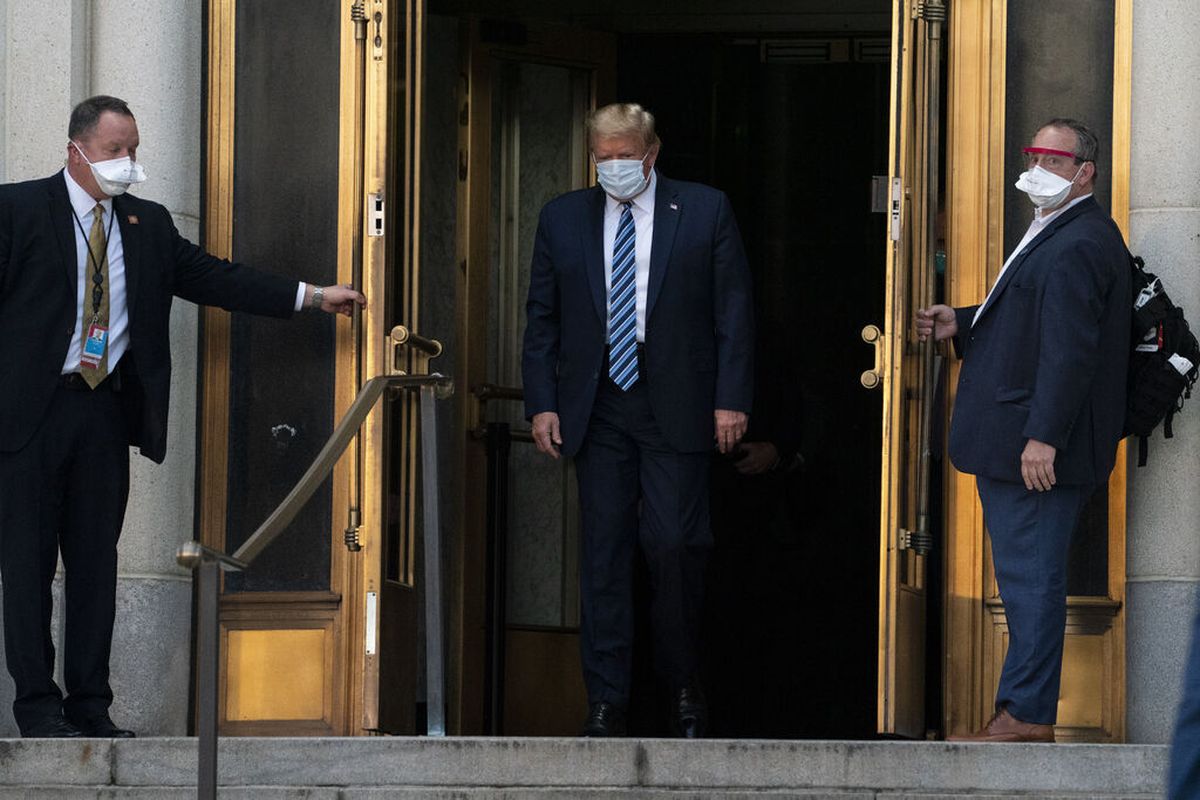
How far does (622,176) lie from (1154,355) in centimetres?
161

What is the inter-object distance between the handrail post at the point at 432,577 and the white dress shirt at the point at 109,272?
0.88 metres

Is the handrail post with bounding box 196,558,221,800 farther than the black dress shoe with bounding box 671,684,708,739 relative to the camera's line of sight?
No

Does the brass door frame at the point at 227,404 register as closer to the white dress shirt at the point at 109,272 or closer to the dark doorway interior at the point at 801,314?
the white dress shirt at the point at 109,272

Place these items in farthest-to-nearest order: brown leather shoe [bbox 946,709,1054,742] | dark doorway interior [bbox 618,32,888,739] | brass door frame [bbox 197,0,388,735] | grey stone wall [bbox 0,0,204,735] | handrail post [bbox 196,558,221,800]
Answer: dark doorway interior [bbox 618,32,888,739] < brass door frame [bbox 197,0,388,735] < grey stone wall [bbox 0,0,204,735] < brown leather shoe [bbox 946,709,1054,742] < handrail post [bbox 196,558,221,800]

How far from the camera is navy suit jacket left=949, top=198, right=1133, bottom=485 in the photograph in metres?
6.09

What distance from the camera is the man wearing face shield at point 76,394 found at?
6188mm

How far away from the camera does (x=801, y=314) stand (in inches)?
433

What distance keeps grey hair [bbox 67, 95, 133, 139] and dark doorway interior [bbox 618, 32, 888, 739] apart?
12.8 ft

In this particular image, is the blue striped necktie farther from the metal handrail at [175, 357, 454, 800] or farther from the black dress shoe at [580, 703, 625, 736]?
the black dress shoe at [580, 703, 625, 736]

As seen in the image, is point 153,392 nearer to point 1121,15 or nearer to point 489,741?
point 489,741

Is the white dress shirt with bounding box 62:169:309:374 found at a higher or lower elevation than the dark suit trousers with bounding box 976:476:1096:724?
higher

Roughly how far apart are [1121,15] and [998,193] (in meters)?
0.64

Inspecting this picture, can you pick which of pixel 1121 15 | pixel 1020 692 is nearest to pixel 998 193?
pixel 1121 15

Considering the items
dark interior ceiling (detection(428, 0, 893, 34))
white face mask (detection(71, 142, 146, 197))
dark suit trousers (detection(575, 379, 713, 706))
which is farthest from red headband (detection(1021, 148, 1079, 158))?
dark interior ceiling (detection(428, 0, 893, 34))
